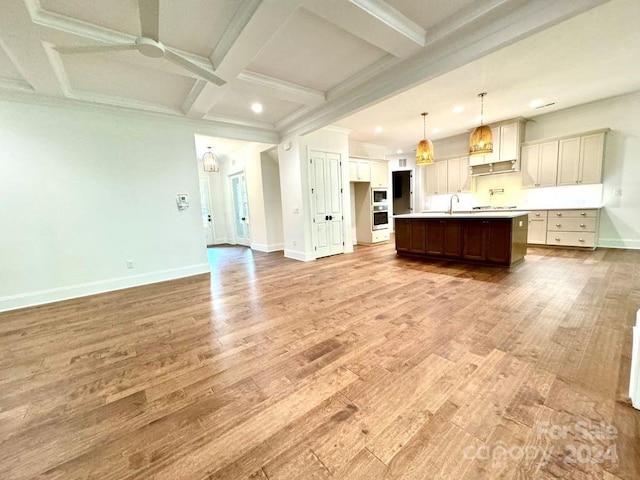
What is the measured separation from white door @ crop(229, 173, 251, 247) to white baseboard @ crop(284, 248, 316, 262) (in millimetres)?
2515

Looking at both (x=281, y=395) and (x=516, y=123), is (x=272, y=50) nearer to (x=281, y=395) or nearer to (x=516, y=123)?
(x=281, y=395)

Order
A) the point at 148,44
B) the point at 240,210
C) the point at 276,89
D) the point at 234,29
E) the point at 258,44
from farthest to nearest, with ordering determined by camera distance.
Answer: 1. the point at 240,210
2. the point at 276,89
3. the point at 258,44
4. the point at 234,29
5. the point at 148,44

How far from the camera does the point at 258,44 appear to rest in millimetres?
2637

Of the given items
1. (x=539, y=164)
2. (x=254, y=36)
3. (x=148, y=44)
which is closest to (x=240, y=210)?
(x=254, y=36)

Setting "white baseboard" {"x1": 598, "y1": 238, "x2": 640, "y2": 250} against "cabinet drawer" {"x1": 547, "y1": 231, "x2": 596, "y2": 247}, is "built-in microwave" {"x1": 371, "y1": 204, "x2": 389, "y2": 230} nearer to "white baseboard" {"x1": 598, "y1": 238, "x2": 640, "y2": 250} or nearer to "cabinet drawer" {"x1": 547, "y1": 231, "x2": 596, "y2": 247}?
"cabinet drawer" {"x1": 547, "y1": 231, "x2": 596, "y2": 247}

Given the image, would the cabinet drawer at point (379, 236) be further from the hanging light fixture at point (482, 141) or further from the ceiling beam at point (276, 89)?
the ceiling beam at point (276, 89)

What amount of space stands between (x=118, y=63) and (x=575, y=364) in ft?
17.8

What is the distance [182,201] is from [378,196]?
5.28 meters

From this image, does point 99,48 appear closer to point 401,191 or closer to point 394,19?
point 394,19

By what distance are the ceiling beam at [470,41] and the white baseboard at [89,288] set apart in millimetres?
4330

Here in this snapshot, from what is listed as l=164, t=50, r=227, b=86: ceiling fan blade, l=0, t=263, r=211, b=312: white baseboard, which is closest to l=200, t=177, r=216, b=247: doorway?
l=0, t=263, r=211, b=312: white baseboard

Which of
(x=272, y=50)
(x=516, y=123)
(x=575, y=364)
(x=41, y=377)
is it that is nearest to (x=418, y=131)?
(x=516, y=123)

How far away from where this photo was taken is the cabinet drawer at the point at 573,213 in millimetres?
5082

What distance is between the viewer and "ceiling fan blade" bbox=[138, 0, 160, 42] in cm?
172
